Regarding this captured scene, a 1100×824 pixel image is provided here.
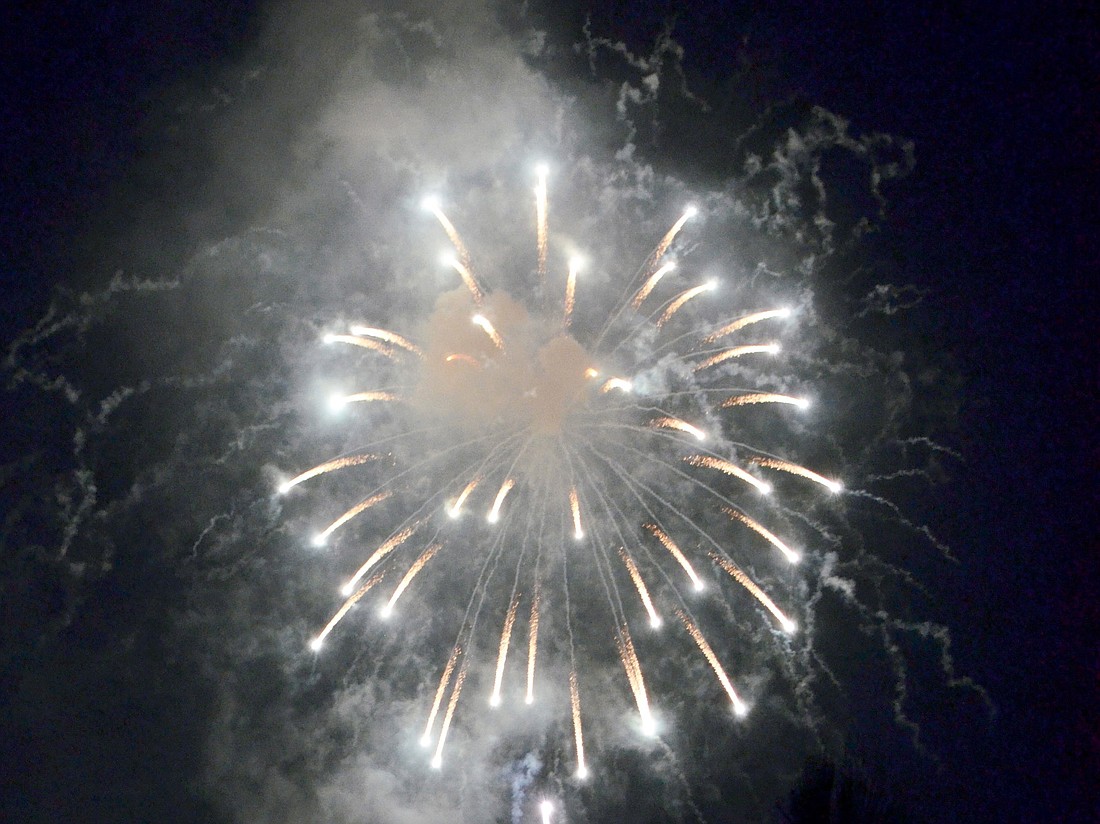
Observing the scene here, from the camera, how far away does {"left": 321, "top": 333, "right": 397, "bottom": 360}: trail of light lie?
100 ft

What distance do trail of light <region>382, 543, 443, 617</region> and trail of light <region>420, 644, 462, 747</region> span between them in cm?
320

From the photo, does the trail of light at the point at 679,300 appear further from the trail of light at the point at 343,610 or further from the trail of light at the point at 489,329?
the trail of light at the point at 343,610

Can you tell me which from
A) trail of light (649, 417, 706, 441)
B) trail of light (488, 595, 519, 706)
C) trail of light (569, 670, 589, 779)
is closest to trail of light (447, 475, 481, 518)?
trail of light (488, 595, 519, 706)

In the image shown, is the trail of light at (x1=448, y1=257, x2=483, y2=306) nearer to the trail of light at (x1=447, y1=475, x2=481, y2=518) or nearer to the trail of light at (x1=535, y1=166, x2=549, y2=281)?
the trail of light at (x1=535, y1=166, x2=549, y2=281)

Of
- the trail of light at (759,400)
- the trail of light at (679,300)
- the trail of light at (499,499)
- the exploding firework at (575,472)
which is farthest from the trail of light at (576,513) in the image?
the trail of light at (679,300)

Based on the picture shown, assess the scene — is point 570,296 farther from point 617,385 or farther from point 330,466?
point 330,466

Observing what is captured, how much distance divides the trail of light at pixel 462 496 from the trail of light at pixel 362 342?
6353 millimetres

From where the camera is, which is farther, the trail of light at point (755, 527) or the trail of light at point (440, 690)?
the trail of light at point (440, 690)

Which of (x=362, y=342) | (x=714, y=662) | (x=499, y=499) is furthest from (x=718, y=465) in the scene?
(x=362, y=342)

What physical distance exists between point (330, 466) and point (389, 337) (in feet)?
19.3

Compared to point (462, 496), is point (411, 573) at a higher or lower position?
lower

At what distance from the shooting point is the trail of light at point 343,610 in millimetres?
30938

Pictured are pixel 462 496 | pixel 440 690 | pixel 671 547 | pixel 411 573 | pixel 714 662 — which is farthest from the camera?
pixel 440 690

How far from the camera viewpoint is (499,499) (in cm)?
2902
